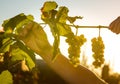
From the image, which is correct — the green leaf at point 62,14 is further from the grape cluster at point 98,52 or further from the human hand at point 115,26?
the human hand at point 115,26

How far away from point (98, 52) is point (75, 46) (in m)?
0.12

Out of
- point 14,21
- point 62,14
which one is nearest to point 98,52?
point 62,14

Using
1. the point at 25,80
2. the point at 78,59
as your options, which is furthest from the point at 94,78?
the point at 78,59

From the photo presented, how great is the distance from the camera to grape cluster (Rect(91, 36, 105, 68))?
1.34 meters

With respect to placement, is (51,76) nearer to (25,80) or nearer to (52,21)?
(25,80)

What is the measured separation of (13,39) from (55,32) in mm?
197

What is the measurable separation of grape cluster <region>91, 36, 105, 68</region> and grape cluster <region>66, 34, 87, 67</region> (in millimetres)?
63

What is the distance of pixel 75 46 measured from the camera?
1330mm

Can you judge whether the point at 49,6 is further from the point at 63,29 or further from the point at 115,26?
the point at 115,26

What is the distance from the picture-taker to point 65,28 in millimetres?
1349

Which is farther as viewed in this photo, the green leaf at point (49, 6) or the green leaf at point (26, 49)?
the green leaf at point (49, 6)

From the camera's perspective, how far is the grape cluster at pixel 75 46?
1.34 meters

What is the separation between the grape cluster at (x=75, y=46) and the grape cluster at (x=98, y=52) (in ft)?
0.21

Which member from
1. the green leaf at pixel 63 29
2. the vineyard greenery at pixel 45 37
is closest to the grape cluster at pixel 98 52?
the vineyard greenery at pixel 45 37
